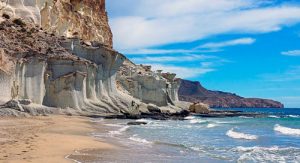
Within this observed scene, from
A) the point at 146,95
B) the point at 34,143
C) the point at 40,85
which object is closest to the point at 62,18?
the point at 146,95

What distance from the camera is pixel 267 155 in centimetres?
1802

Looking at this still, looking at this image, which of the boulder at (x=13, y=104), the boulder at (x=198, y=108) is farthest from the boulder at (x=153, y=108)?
the boulder at (x=13, y=104)

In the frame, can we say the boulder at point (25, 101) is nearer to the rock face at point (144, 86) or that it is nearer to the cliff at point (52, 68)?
the cliff at point (52, 68)

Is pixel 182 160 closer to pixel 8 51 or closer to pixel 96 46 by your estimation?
pixel 8 51

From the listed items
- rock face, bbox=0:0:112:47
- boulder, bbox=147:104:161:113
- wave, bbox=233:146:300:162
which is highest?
rock face, bbox=0:0:112:47

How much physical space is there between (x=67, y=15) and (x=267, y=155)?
4689 centimetres

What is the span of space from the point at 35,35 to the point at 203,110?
46.3m

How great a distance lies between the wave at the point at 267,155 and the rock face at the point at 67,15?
31554 mm

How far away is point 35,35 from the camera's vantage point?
38312 millimetres

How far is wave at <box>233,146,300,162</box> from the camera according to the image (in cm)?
1659

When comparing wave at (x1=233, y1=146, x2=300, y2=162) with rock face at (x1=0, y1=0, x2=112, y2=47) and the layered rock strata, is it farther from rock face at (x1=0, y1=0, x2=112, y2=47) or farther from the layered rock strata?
rock face at (x1=0, y1=0, x2=112, y2=47)

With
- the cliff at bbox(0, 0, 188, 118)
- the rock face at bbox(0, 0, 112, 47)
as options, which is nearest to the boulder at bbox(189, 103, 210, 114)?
the rock face at bbox(0, 0, 112, 47)

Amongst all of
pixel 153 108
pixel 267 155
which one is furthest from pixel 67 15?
pixel 267 155

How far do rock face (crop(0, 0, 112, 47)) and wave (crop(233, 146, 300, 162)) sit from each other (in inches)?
1242
